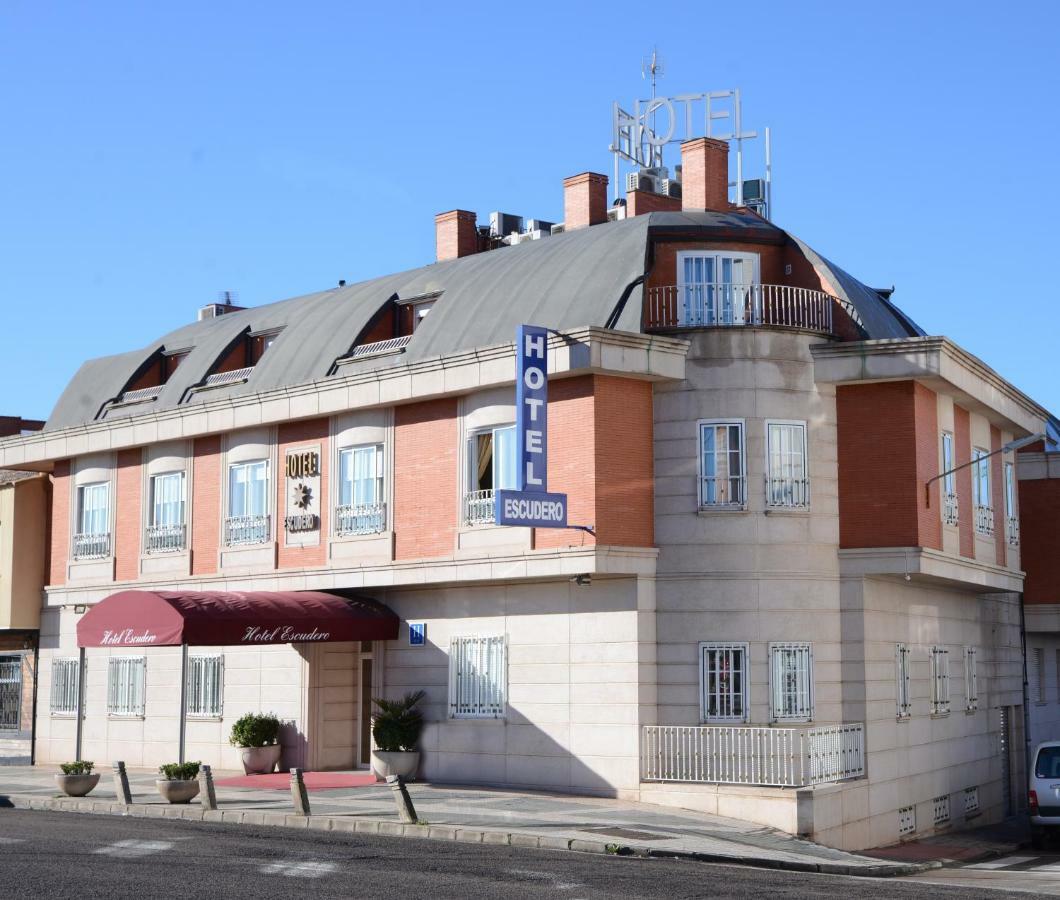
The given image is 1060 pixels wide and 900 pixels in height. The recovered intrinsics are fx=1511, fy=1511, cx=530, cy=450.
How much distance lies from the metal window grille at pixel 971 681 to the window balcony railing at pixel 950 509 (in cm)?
443

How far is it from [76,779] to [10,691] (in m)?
13.1

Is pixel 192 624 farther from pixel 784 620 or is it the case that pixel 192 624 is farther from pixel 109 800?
pixel 784 620

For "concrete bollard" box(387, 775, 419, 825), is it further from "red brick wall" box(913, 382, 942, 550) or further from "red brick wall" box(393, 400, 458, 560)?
"red brick wall" box(913, 382, 942, 550)

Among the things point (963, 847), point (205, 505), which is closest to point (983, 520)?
point (963, 847)

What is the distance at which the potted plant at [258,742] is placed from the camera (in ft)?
103

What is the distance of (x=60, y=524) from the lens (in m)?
38.1

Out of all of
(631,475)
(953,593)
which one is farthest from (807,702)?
(953,593)

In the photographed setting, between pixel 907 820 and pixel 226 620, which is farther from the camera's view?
pixel 907 820

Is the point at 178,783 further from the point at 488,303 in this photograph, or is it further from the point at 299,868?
the point at 488,303

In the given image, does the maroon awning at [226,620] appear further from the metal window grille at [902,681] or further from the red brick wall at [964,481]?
the red brick wall at [964,481]

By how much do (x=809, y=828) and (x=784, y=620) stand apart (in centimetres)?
431

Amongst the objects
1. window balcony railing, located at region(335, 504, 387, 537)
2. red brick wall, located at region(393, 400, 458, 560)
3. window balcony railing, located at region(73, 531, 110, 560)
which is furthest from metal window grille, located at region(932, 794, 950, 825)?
Answer: window balcony railing, located at region(73, 531, 110, 560)

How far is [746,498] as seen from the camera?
88.7 ft

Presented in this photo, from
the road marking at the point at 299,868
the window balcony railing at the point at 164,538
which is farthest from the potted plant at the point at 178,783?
the window balcony railing at the point at 164,538
